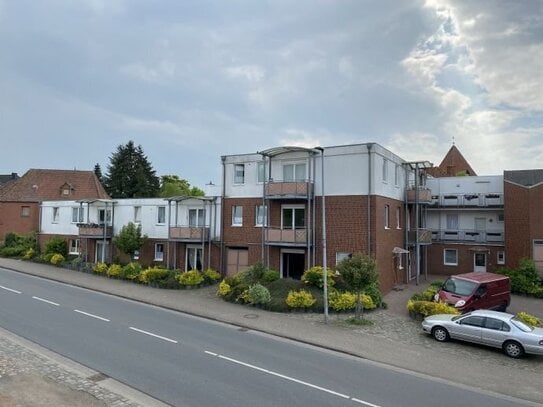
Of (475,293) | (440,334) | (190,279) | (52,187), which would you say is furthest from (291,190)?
(52,187)

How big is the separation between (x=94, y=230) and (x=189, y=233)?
10207 mm

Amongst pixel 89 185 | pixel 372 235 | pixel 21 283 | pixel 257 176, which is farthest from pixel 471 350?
pixel 89 185

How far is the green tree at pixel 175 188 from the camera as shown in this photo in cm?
6769

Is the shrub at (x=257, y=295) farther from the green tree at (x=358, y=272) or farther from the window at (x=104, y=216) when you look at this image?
the window at (x=104, y=216)

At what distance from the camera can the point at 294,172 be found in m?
26.9

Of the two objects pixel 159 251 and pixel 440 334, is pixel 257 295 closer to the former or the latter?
pixel 440 334

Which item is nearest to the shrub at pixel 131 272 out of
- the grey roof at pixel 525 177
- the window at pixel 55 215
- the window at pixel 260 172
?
the window at pixel 260 172

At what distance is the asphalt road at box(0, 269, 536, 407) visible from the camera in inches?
402

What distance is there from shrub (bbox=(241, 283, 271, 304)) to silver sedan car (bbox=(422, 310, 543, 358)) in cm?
747

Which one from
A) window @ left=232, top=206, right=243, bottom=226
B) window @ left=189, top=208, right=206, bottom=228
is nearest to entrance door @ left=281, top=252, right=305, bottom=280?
window @ left=232, top=206, right=243, bottom=226

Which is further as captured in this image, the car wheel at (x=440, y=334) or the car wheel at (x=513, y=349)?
the car wheel at (x=440, y=334)

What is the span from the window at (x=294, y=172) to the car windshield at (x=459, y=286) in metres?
9.75

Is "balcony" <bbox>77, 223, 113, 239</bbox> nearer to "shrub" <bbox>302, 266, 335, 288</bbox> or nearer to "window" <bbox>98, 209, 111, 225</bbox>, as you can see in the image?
"window" <bbox>98, 209, 111, 225</bbox>

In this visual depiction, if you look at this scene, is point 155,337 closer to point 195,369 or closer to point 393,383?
point 195,369
